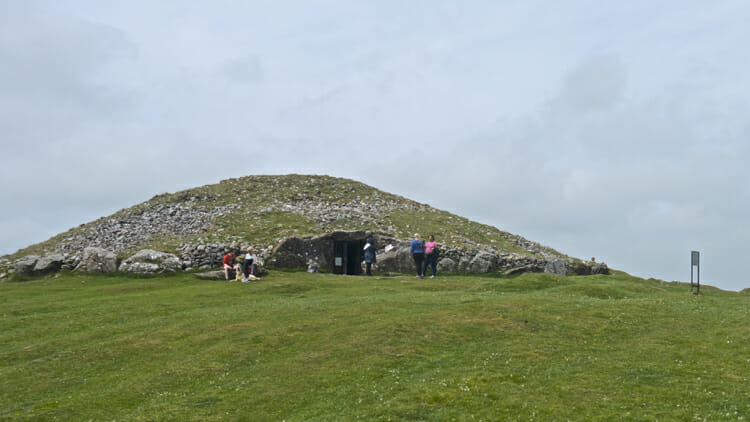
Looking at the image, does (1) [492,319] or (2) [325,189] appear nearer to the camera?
(1) [492,319]

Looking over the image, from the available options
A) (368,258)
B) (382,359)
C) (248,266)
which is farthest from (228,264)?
(382,359)

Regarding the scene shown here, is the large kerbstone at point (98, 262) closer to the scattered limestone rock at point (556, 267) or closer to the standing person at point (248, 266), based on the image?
→ the standing person at point (248, 266)

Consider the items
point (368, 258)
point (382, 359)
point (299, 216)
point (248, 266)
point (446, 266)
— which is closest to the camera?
point (382, 359)

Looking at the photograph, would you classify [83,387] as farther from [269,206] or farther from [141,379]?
[269,206]

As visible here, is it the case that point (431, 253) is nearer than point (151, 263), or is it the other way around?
point (431, 253)

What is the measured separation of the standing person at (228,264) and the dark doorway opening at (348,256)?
1060 cm

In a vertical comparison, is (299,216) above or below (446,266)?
above

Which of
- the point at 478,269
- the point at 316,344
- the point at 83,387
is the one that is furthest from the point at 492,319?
the point at 478,269

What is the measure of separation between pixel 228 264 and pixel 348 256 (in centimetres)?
1481

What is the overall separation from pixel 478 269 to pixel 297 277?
640 inches

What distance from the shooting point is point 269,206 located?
6925cm

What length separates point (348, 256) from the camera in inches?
Answer: 2290

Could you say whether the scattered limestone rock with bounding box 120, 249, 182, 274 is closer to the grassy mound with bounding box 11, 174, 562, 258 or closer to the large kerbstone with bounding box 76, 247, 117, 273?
the large kerbstone with bounding box 76, 247, 117, 273

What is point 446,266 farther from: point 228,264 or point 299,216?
point 299,216
